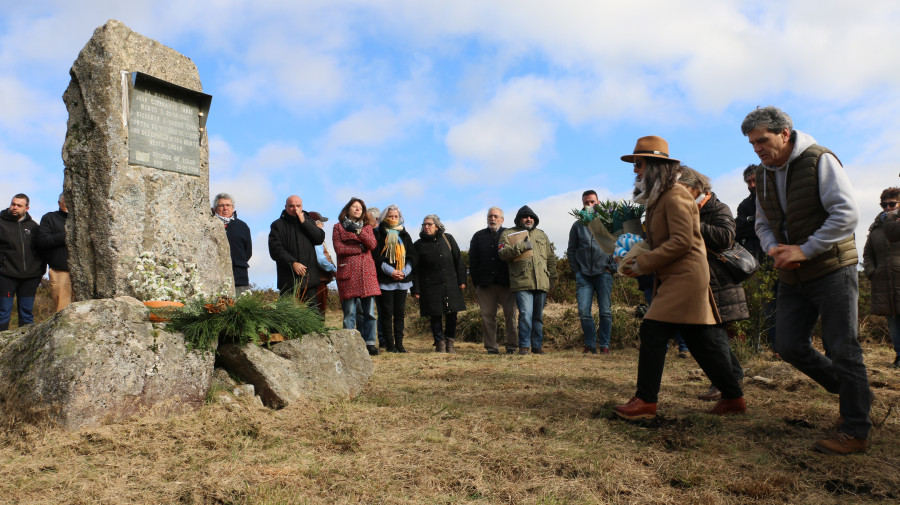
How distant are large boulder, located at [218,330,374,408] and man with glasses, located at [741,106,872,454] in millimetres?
3143

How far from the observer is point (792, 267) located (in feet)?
11.7

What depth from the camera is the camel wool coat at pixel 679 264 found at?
3.89 m

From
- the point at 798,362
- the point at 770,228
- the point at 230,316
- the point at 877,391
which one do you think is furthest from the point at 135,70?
the point at 877,391

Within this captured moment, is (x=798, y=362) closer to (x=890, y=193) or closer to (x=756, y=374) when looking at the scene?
(x=756, y=374)

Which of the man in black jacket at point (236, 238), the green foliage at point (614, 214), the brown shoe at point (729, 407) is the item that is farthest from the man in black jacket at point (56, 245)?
the brown shoe at point (729, 407)

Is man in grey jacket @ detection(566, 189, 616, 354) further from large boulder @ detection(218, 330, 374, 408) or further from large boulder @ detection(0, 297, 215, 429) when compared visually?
large boulder @ detection(0, 297, 215, 429)

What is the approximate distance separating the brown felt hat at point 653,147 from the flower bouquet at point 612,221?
0.45m

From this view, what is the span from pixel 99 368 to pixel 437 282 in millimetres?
5064

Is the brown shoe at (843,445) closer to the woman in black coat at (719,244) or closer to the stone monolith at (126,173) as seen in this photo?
the woman in black coat at (719,244)

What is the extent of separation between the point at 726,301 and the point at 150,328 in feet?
13.6

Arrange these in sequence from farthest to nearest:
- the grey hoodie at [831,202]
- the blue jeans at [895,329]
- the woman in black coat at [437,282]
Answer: the woman in black coat at [437,282]
the blue jeans at [895,329]
the grey hoodie at [831,202]

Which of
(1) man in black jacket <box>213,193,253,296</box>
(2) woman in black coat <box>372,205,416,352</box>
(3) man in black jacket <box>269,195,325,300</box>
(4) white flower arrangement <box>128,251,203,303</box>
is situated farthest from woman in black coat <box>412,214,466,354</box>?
(4) white flower arrangement <box>128,251,203,303</box>

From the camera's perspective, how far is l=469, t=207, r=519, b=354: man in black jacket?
852cm

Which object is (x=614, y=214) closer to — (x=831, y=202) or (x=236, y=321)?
(x=831, y=202)
